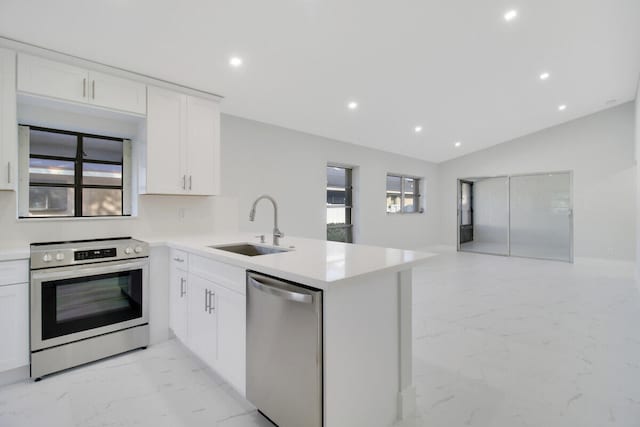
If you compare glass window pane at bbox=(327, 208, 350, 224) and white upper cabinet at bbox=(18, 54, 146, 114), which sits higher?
white upper cabinet at bbox=(18, 54, 146, 114)

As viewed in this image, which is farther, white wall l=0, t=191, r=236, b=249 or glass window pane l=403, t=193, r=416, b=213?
glass window pane l=403, t=193, r=416, b=213

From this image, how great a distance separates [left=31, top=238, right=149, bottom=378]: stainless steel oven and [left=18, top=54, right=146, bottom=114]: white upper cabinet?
1.21 metres

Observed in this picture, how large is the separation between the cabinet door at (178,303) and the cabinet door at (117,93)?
1.53 meters

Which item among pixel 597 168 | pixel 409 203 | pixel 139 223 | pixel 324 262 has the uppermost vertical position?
pixel 597 168

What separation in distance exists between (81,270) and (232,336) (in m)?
1.36

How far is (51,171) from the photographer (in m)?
2.68

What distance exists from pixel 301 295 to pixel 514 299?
3719 mm

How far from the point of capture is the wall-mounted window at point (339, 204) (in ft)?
19.4

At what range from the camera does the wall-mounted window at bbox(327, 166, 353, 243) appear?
5.93m

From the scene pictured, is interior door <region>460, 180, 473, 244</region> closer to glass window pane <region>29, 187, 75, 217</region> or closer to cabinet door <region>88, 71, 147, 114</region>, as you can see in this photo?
cabinet door <region>88, 71, 147, 114</region>

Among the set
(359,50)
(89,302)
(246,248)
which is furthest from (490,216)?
(89,302)

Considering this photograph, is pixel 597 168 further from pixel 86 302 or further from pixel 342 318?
pixel 86 302

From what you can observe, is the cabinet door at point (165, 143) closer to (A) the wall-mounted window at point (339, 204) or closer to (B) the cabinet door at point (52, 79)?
(B) the cabinet door at point (52, 79)

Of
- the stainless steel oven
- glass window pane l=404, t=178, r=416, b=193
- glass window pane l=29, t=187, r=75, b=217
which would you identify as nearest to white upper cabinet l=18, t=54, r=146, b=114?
glass window pane l=29, t=187, r=75, b=217
